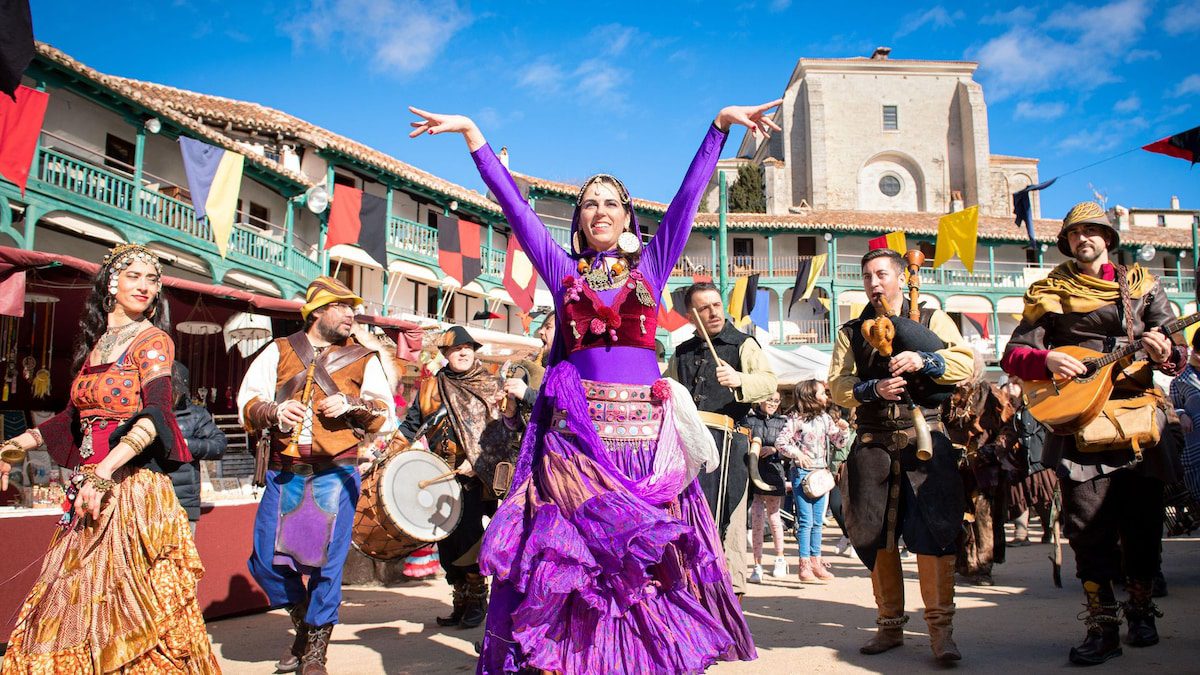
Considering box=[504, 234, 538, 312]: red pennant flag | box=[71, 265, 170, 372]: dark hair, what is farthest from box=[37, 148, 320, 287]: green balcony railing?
box=[71, 265, 170, 372]: dark hair

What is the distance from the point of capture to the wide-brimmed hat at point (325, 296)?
4.80 metres

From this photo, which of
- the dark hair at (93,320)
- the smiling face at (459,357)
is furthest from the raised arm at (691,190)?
the smiling face at (459,357)

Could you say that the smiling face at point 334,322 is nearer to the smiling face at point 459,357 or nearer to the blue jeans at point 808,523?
the smiling face at point 459,357

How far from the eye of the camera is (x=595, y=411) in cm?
305

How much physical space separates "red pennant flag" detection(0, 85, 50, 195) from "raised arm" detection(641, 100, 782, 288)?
1345cm

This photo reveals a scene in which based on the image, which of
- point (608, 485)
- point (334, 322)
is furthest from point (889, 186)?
point (608, 485)

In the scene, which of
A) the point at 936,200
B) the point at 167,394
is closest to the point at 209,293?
the point at 167,394

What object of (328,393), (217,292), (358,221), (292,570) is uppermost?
(358,221)

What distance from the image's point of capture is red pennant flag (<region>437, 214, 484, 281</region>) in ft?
69.9

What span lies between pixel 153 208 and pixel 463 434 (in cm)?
1730

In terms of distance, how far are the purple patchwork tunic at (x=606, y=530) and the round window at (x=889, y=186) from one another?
56962mm

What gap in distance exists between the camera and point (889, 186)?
5628 cm

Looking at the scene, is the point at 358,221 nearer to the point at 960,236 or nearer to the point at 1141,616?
the point at 1141,616

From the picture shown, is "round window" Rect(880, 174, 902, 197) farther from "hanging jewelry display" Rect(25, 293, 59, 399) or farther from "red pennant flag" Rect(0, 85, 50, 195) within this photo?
"hanging jewelry display" Rect(25, 293, 59, 399)
